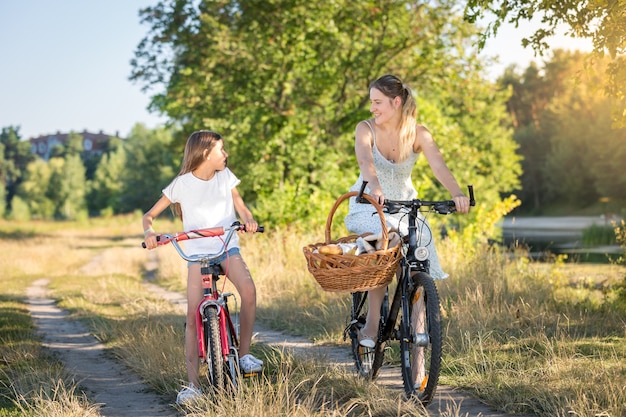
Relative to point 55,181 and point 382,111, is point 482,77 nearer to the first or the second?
point 382,111

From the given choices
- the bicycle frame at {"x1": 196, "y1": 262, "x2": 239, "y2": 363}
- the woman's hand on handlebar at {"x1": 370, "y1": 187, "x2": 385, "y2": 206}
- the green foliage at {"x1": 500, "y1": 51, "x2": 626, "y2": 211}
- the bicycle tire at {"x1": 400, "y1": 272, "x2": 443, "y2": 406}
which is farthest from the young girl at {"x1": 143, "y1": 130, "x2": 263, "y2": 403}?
the green foliage at {"x1": 500, "y1": 51, "x2": 626, "y2": 211}

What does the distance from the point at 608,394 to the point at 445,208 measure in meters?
1.34

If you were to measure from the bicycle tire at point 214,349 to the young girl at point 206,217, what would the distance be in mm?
201

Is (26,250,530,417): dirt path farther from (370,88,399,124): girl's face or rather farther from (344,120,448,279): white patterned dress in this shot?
(370,88,399,124): girl's face

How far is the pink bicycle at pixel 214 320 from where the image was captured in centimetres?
490

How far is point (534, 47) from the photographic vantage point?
8.55m

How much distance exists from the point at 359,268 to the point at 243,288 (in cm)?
93

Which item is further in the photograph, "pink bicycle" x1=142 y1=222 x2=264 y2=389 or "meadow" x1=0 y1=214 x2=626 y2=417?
"pink bicycle" x1=142 y1=222 x2=264 y2=389

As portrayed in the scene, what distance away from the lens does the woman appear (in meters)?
5.00

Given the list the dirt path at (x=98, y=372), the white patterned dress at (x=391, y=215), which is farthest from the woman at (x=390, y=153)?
the dirt path at (x=98, y=372)

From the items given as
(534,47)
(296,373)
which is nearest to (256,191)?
(534,47)

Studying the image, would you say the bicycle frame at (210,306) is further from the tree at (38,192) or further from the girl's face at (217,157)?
the tree at (38,192)

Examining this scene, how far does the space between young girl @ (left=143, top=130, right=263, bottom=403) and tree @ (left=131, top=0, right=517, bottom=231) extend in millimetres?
10926

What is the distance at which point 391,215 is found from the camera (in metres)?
5.10
